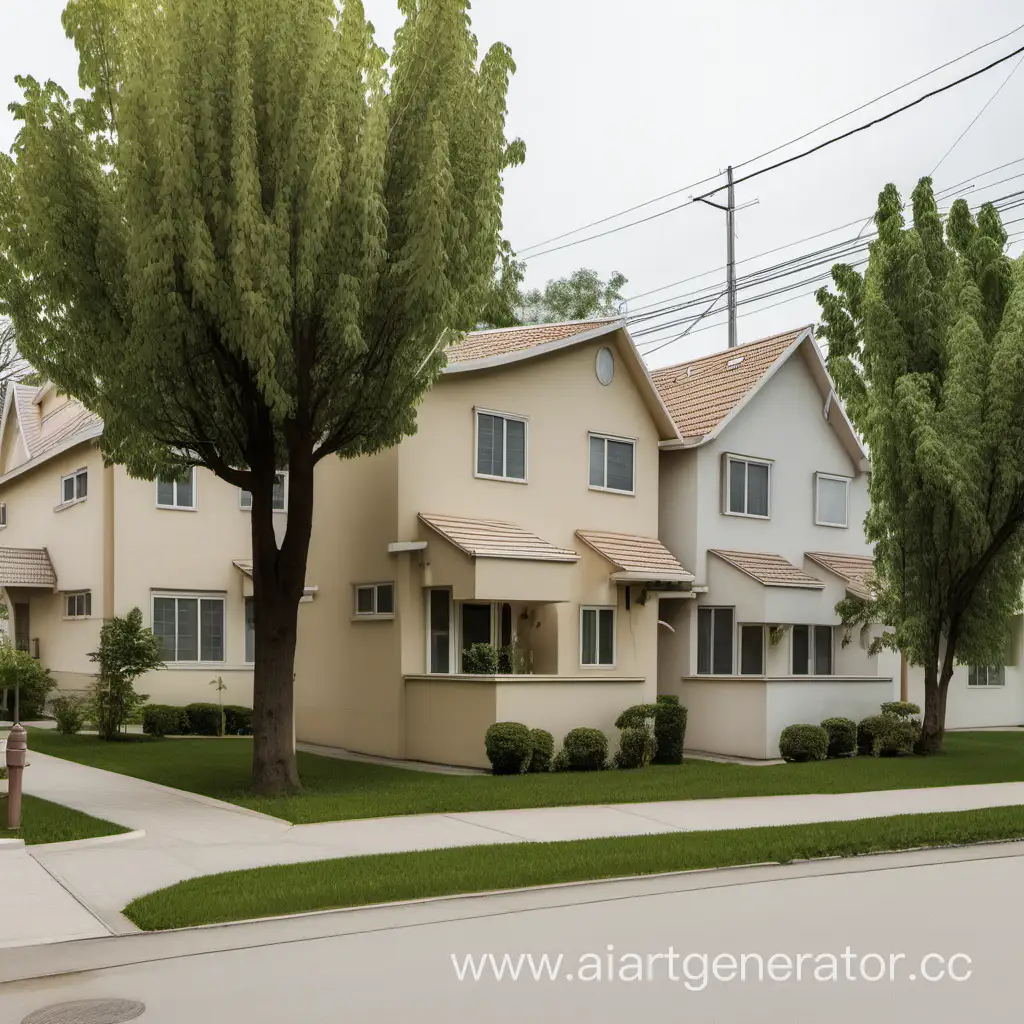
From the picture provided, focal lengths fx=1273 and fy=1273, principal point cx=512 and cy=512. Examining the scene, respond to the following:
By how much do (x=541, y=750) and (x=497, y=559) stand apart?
9.89 feet

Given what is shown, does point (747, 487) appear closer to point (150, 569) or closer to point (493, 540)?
point (493, 540)

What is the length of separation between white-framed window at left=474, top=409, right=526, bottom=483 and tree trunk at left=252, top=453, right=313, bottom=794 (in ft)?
19.3

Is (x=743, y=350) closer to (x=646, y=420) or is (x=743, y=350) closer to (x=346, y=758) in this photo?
(x=646, y=420)

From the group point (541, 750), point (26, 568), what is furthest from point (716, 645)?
point (26, 568)

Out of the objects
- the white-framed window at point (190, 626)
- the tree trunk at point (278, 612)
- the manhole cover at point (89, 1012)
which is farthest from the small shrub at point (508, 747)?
the manhole cover at point (89, 1012)

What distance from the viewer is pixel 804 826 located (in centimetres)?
1388

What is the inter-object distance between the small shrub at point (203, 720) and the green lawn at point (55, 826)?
37.3 ft

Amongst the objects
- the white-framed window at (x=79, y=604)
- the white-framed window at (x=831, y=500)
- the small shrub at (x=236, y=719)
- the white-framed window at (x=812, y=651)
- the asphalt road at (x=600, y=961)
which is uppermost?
the white-framed window at (x=831, y=500)

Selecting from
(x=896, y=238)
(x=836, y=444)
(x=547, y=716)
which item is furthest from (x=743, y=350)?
(x=547, y=716)

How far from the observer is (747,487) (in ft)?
85.6

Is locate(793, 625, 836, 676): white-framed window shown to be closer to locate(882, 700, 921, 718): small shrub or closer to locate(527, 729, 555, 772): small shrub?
locate(882, 700, 921, 718): small shrub

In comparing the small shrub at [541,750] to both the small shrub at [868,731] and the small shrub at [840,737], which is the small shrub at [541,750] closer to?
the small shrub at [840,737]

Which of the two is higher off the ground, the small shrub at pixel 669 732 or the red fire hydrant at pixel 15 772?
the red fire hydrant at pixel 15 772

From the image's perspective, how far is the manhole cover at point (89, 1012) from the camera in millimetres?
6699
